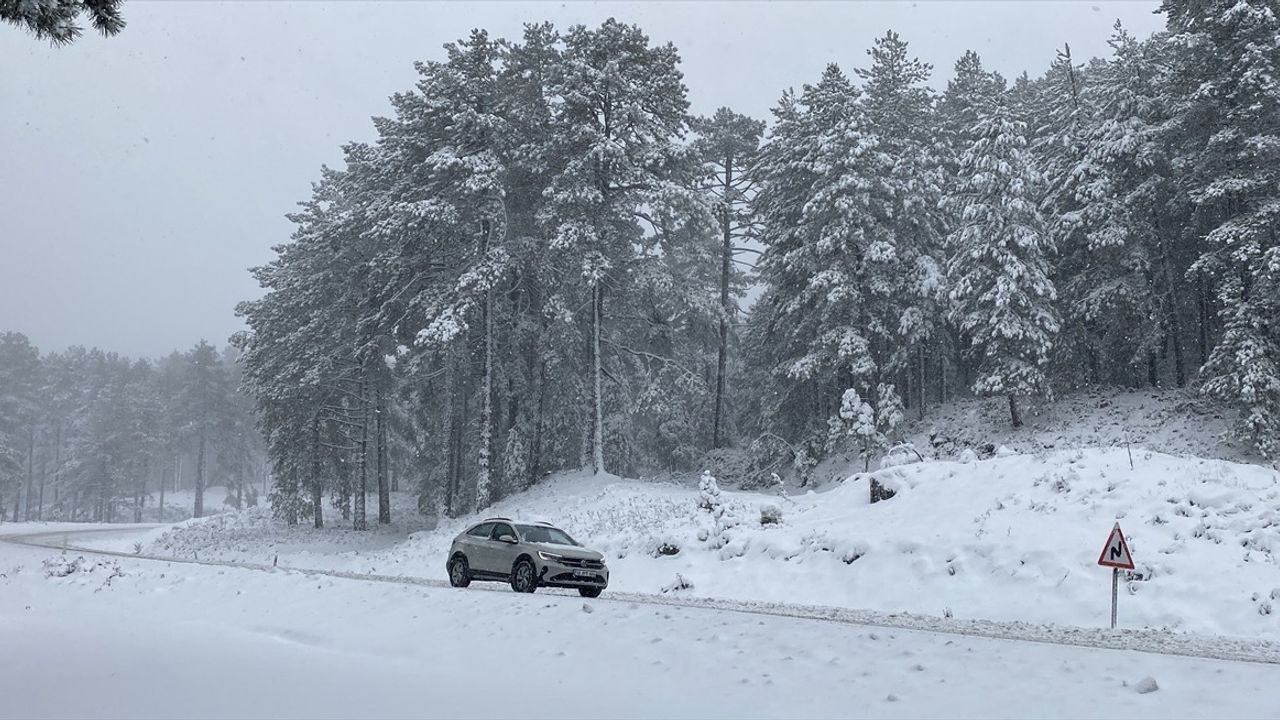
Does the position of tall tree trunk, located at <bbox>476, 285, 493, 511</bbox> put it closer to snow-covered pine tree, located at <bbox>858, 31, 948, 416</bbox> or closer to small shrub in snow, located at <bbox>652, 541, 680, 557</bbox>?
small shrub in snow, located at <bbox>652, 541, 680, 557</bbox>

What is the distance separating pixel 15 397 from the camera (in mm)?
83625

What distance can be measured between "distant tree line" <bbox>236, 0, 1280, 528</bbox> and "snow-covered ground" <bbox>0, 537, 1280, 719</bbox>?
18.5m

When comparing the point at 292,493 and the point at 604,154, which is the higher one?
the point at 604,154

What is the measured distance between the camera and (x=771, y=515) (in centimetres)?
2322

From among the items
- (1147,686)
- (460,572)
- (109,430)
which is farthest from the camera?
(109,430)

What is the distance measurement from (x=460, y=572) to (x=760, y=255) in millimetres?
26489

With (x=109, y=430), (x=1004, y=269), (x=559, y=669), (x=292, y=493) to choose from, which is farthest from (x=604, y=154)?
(x=109, y=430)

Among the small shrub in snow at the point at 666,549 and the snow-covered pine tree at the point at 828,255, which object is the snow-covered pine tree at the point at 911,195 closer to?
the snow-covered pine tree at the point at 828,255

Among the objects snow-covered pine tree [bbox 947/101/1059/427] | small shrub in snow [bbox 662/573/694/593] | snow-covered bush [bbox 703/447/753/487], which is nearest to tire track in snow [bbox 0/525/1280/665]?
small shrub in snow [bbox 662/573/694/593]

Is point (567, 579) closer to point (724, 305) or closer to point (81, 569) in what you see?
point (81, 569)

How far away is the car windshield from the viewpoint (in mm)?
17953

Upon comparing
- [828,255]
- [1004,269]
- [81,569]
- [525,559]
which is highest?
[828,255]

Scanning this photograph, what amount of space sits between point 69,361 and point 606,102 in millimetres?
93414

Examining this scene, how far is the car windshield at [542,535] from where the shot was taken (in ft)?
58.9
